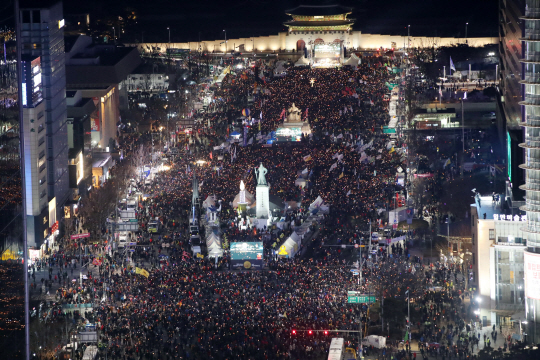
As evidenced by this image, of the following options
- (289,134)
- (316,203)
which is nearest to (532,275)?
(316,203)

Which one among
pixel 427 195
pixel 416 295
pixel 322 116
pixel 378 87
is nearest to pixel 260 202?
pixel 427 195

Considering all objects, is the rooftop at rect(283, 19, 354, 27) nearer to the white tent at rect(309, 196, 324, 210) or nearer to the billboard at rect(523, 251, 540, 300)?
the white tent at rect(309, 196, 324, 210)

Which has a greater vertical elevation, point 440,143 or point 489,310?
point 440,143

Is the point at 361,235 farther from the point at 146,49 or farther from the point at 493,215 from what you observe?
the point at 146,49

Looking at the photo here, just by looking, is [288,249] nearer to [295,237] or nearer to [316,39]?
[295,237]

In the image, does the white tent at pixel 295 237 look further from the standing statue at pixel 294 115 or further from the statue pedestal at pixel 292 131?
the standing statue at pixel 294 115
